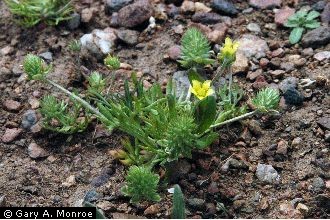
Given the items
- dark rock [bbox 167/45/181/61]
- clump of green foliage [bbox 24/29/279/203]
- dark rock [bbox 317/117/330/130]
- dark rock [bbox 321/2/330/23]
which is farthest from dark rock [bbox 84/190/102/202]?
dark rock [bbox 321/2/330/23]

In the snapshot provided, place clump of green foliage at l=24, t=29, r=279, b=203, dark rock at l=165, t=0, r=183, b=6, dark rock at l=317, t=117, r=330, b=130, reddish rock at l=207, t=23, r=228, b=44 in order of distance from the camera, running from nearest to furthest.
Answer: clump of green foliage at l=24, t=29, r=279, b=203 → dark rock at l=317, t=117, r=330, b=130 → reddish rock at l=207, t=23, r=228, b=44 → dark rock at l=165, t=0, r=183, b=6

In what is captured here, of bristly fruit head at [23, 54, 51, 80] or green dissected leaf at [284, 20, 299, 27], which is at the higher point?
bristly fruit head at [23, 54, 51, 80]

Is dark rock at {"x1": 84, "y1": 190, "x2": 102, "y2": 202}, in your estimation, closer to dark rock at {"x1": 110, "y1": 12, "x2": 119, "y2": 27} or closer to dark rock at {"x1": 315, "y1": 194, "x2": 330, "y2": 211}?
dark rock at {"x1": 315, "y1": 194, "x2": 330, "y2": 211}

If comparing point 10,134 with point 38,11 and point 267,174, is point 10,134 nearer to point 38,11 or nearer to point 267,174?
point 38,11

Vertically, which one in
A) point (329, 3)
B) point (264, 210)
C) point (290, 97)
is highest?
point (329, 3)

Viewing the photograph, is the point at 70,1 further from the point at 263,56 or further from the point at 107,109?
the point at 263,56

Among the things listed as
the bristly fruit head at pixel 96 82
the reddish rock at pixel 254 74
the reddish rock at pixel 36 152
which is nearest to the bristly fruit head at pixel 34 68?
the bristly fruit head at pixel 96 82

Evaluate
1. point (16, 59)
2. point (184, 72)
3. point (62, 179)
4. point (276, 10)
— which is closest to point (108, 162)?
point (62, 179)

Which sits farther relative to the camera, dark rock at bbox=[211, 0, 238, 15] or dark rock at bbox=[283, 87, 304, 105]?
dark rock at bbox=[211, 0, 238, 15]
